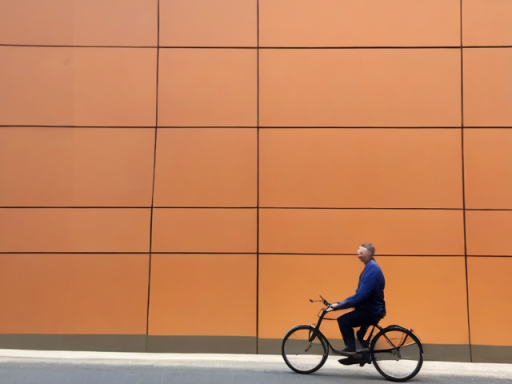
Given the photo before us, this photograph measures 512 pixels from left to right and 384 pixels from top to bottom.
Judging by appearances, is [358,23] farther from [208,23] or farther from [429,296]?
[429,296]

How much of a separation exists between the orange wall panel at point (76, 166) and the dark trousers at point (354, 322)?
349cm

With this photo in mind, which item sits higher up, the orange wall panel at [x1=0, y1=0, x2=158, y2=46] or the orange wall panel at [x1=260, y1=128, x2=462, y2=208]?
the orange wall panel at [x1=0, y1=0, x2=158, y2=46]

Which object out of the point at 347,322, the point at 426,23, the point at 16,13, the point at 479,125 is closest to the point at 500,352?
the point at 347,322

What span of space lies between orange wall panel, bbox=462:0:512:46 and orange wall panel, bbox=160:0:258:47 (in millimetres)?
3301

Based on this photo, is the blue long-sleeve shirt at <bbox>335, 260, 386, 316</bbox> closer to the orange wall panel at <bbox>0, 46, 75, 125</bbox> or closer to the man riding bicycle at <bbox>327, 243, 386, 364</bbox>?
the man riding bicycle at <bbox>327, 243, 386, 364</bbox>

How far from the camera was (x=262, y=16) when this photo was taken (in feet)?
26.9

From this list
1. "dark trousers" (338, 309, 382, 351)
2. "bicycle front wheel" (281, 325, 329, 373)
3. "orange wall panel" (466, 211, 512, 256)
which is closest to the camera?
"dark trousers" (338, 309, 382, 351)

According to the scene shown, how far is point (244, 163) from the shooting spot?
808 cm

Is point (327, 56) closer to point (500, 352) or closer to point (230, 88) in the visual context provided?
point (230, 88)

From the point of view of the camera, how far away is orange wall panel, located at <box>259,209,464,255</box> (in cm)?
787

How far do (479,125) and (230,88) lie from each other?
389 cm

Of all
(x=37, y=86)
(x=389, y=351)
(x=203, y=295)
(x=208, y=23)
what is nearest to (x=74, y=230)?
(x=203, y=295)

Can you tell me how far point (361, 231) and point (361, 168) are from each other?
0.97 metres

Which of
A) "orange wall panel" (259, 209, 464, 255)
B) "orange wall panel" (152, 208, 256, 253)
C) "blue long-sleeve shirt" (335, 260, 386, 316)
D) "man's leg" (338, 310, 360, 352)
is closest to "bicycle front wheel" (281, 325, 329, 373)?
"man's leg" (338, 310, 360, 352)
